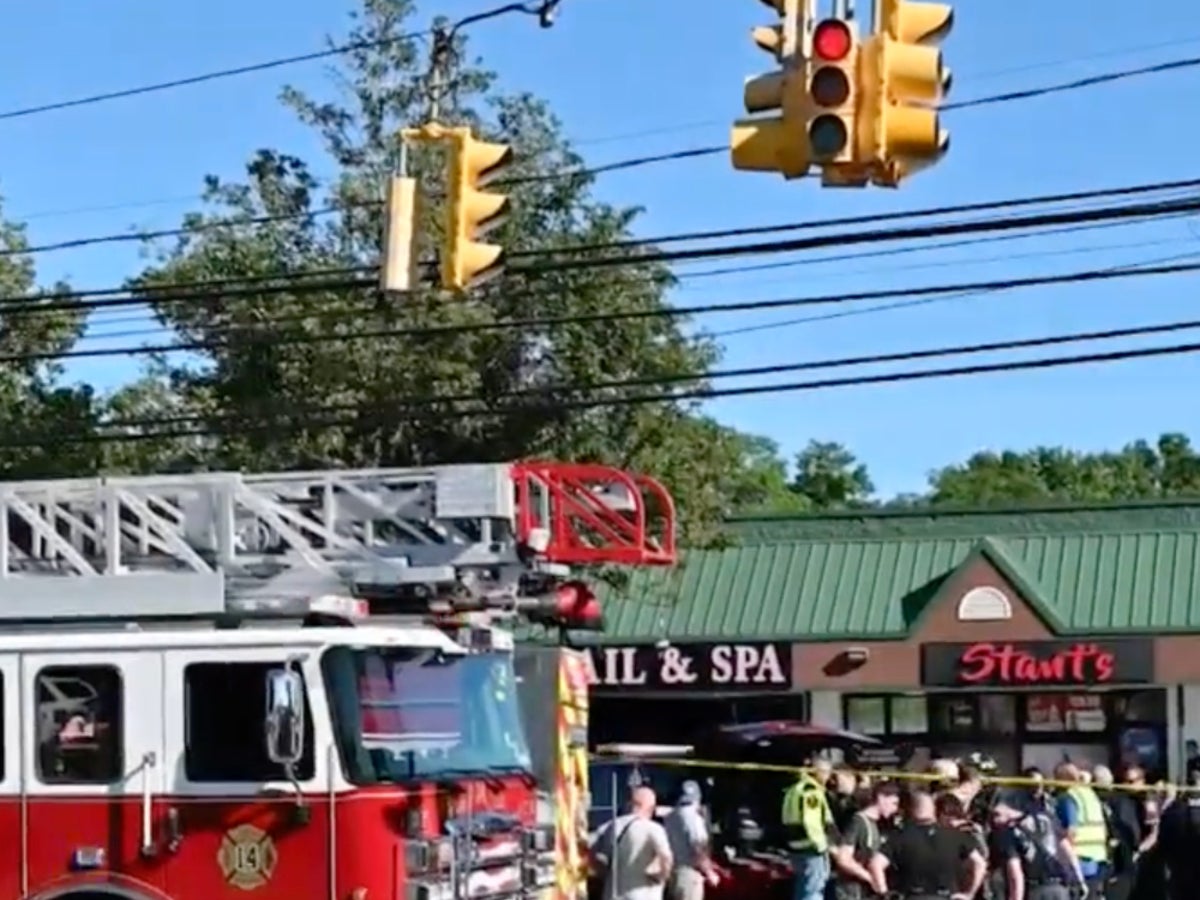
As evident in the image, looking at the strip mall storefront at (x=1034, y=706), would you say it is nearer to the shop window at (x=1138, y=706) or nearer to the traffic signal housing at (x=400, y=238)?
the shop window at (x=1138, y=706)

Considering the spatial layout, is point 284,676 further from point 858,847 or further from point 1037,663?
point 1037,663

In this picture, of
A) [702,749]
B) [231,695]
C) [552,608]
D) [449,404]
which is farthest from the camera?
[449,404]

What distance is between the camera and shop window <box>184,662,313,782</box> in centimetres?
1306

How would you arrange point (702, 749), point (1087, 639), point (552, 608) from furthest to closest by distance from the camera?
point (1087, 639), point (702, 749), point (552, 608)

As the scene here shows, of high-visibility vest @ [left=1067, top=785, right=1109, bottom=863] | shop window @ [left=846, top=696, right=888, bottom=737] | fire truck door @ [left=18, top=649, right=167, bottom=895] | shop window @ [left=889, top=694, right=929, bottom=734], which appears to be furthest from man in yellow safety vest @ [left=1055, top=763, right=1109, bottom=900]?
shop window @ [left=846, top=696, right=888, bottom=737]

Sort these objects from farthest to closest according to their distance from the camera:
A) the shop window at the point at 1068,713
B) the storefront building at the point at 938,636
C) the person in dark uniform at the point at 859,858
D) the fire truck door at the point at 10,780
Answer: the shop window at the point at 1068,713, the storefront building at the point at 938,636, the person in dark uniform at the point at 859,858, the fire truck door at the point at 10,780

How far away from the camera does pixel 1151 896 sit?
59.7ft

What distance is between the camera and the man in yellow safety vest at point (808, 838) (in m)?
19.4

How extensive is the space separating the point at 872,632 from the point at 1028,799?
1321 cm

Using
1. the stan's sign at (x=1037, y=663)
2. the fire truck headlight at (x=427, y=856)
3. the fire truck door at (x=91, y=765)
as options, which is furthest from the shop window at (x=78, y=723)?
the stan's sign at (x=1037, y=663)

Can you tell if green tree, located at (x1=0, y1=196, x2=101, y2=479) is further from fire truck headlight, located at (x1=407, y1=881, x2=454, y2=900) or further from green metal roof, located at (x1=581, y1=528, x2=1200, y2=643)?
fire truck headlight, located at (x1=407, y1=881, x2=454, y2=900)

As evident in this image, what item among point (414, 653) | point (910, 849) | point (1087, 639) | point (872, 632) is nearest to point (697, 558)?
point (872, 632)

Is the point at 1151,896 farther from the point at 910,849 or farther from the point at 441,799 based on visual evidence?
the point at 441,799

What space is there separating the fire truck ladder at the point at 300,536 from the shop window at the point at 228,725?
51 centimetres
